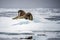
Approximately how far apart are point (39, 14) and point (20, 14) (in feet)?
1.22

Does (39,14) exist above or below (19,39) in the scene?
above

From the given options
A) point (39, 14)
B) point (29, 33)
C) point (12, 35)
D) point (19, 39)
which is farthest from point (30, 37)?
point (39, 14)

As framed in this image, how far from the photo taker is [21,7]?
193 centimetres

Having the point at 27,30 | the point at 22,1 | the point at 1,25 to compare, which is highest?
the point at 22,1

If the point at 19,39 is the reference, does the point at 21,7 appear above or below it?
above

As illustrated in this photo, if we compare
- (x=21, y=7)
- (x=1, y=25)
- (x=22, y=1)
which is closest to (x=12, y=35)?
(x=1, y=25)

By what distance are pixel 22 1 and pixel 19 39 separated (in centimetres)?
75

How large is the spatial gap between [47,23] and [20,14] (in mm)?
553

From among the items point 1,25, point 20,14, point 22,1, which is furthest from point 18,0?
point 1,25

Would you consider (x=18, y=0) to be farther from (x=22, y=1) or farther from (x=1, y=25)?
(x=1, y=25)

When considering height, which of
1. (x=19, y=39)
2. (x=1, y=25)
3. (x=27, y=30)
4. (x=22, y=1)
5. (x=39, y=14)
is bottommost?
(x=19, y=39)

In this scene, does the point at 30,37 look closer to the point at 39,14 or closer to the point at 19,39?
the point at 19,39

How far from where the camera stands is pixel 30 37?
1850 mm

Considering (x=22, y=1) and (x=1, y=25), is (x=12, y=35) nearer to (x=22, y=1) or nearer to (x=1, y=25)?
(x=1, y=25)
